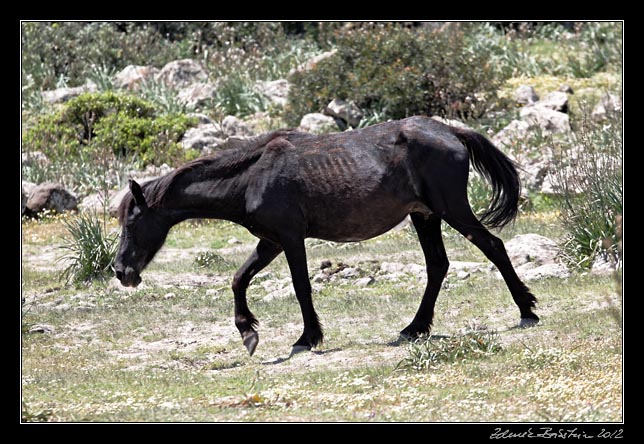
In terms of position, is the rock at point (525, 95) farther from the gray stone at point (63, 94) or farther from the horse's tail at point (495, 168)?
the horse's tail at point (495, 168)

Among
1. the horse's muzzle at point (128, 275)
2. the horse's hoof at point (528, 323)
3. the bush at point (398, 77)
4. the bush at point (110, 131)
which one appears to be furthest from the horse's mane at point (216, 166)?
the bush at point (398, 77)

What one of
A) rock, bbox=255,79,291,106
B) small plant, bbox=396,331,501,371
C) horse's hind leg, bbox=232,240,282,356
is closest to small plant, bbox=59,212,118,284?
horse's hind leg, bbox=232,240,282,356

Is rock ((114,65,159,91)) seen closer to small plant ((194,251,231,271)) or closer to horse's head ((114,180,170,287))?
small plant ((194,251,231,271))

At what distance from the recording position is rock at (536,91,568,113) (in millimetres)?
22266

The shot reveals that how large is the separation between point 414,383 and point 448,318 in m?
3.20

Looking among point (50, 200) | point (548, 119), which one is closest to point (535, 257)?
point (548, 119)

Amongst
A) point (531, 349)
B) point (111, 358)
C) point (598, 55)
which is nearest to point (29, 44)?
point (598, 55)

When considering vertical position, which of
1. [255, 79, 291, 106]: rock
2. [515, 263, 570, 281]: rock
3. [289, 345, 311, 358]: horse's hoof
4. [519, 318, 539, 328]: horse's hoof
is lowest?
[289, 345, 311, 358]: horse's hoof

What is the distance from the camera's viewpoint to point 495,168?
1062 cm

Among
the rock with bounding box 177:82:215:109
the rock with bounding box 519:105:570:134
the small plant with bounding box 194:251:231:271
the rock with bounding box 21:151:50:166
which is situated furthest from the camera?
the rock with bounding box 177:82:215:109

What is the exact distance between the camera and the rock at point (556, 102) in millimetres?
22266

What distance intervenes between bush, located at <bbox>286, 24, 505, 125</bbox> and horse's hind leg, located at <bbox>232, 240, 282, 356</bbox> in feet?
38.2

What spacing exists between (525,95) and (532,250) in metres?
10.4

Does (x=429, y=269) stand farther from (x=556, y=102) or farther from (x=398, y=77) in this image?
(x=556, y=102)
